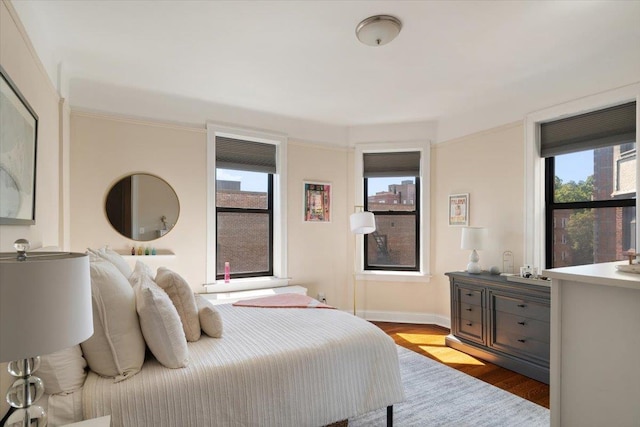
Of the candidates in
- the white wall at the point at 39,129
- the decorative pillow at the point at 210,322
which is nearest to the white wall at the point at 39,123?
the white wall at the point at 39,129

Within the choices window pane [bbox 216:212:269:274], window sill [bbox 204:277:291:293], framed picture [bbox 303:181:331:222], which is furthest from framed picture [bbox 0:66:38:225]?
framed picture [bbox 303:181:331:222]

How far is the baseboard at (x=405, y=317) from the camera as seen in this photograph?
14.4 feet

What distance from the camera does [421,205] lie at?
445 centimetres

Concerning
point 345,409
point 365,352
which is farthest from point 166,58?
point 345,409

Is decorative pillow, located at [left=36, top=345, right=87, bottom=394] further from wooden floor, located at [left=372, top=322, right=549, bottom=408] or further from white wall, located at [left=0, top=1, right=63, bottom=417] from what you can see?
wooden floor, located at [left=372, top=322, right=549, bottom=408]

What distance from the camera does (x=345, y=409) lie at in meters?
1.89

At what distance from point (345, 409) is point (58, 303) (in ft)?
5.21

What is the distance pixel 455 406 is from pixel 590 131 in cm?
257

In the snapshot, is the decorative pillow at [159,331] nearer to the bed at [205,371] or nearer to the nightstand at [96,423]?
the bed at [205,371]

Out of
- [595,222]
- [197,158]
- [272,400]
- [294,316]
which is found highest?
[197,158]

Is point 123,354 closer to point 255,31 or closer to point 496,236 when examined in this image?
point 255,31

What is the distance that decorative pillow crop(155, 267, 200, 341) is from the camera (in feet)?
6.39

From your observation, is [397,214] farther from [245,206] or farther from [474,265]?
[245,206]

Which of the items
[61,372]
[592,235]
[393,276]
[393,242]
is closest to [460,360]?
[393,276]
